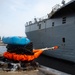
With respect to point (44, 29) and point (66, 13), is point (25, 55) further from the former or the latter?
point (44, 29)

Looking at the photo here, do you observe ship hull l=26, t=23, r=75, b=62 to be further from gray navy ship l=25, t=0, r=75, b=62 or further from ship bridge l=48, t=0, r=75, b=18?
ship bridge l=48, t=0, r=75, b=18

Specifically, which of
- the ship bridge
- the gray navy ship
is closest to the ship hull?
the gray navy ship

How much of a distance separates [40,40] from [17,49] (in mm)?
13978

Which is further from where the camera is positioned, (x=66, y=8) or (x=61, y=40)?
(x=61, y=40)

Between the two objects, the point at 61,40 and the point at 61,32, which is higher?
the point at 61,32

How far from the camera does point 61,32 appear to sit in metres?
19.6

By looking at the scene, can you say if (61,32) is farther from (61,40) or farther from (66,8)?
(66,8)

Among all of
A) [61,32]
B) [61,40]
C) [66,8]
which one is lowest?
[61,40]

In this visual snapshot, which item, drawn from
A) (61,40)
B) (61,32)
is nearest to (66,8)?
(61,32)

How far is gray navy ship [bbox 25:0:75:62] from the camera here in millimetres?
17703

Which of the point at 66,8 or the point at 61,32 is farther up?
the point at 66,8

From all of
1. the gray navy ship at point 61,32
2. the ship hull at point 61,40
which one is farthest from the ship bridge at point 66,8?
the ship hull at point 61,40

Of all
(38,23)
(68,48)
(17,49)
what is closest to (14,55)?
(17,49)

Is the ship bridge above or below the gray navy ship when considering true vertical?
above
